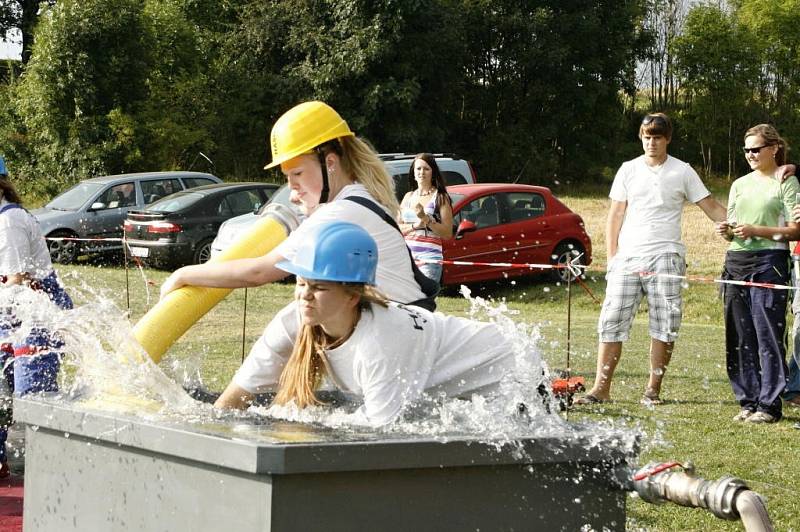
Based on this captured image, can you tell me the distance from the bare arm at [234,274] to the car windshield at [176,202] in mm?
17366

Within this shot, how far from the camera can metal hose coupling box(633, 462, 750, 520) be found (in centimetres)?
337

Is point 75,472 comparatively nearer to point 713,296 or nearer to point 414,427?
point 414,427

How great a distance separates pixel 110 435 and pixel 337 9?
124 ft

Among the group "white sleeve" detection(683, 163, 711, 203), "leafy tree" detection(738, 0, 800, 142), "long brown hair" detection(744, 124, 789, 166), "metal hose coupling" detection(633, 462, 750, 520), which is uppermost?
"leafy tree" detection(738, 0, 800, 142)

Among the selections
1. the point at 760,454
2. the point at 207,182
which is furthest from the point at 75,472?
the point at 207,182

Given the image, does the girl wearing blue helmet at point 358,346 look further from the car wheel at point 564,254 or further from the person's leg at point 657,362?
the car wheel at point 564,254

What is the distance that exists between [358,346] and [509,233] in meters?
15.7

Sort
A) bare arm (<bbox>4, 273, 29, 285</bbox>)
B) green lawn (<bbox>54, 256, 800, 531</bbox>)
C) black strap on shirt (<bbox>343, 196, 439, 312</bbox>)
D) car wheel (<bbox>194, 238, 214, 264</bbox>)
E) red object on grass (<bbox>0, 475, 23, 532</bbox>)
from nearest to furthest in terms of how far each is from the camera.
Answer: black strap on shirt (<bbox>343, 196, 439, 312</bbox>)
red object on grass (<bbox>0, 475, 23, 532</bbox>)
green lawn (<bbox>54, 256, 800, 531</bbox>)
bare arm (<bbox>4, 273, 29, 285</bbox>)
car wheel (<bbox>194, 238, 214, 264</bbox>)

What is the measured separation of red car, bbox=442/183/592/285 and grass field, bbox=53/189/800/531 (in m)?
0.54

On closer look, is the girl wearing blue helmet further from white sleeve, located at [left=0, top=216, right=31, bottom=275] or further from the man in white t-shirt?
the man in white t-shirt

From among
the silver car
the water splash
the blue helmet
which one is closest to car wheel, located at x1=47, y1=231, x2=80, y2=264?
the silver car

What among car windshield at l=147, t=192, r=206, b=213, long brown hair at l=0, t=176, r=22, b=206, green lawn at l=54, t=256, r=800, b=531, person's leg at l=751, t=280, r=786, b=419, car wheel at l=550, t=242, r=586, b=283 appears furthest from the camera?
car windshield at l=147, t=192, r=206, b=213

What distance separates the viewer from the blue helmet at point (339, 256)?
3.59 m

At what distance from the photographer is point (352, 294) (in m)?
3.62
